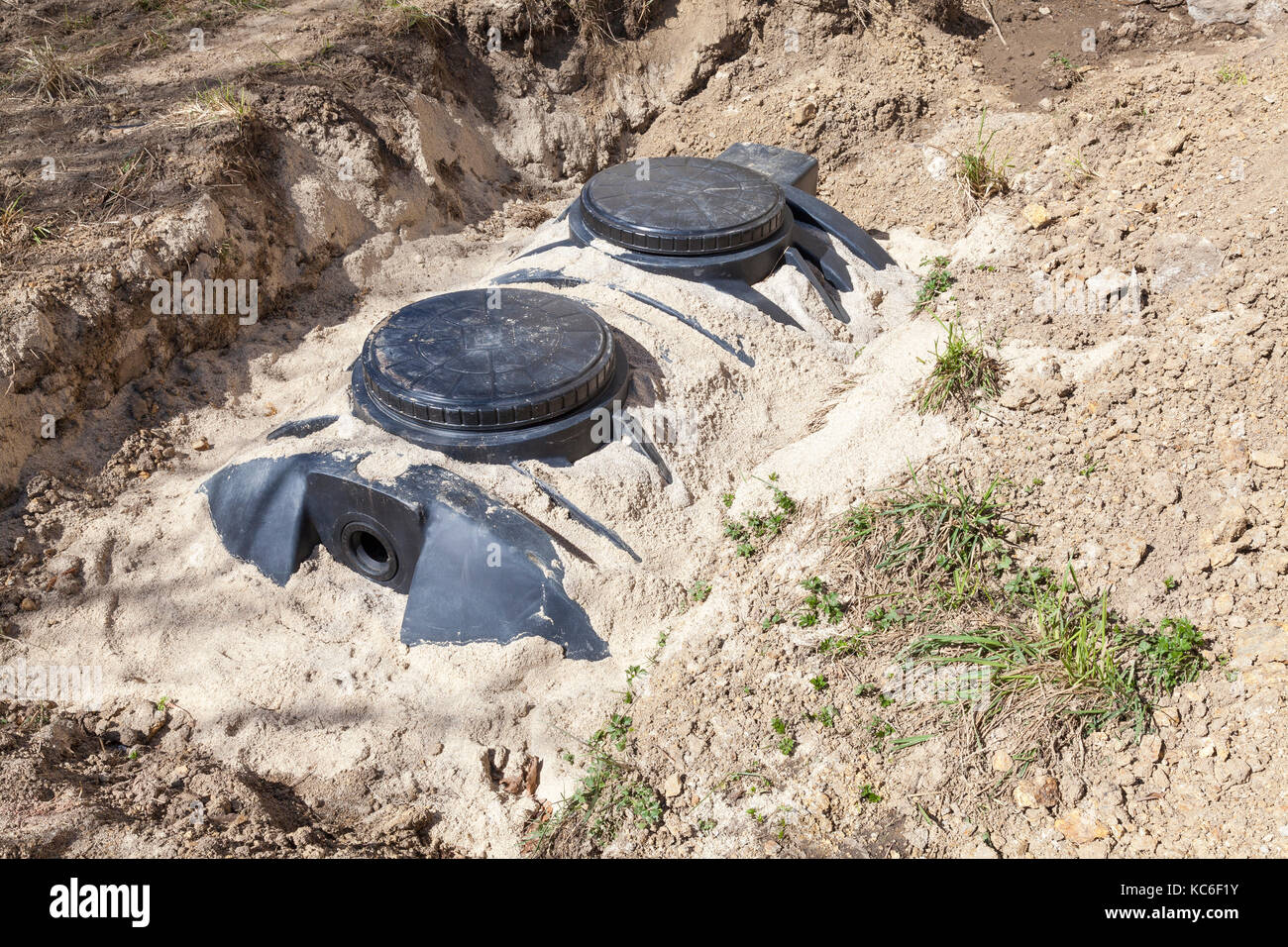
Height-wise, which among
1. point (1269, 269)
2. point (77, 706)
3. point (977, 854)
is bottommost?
point (77, 706)

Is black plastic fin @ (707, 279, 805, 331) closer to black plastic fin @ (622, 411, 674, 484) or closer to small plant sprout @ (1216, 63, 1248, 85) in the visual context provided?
black plastic fin @ (622, 411, 674, 484)

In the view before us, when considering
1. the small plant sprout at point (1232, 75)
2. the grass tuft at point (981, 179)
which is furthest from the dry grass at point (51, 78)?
the small plant sprout at point (1232, 75)

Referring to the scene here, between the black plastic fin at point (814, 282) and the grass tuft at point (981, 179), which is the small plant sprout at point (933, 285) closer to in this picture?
the black plastic fin at point (814, 282)

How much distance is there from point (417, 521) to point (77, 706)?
1644 millimetres

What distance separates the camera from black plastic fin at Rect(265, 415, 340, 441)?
14.5 ft

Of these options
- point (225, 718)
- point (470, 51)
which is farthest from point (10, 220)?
point (470, 51)

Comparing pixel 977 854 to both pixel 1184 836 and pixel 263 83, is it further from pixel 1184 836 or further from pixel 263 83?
pixel 263 83

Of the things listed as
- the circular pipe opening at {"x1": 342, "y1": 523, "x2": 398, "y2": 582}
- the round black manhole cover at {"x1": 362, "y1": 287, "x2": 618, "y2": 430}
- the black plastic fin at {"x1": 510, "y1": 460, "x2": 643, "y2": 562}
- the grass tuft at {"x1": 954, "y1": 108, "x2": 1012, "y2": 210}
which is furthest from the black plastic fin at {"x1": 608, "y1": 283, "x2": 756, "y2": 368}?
the grass tuft at {"x1": 954, "y1": 108, "x2": 1012, "y2": 210}

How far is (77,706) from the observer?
13.2 feet

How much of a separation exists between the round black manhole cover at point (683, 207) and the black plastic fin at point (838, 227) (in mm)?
366

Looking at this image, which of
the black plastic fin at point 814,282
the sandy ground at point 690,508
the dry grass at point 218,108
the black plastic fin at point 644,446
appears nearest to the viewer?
the sandy ground at point 690,508

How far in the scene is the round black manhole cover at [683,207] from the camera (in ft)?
17.7

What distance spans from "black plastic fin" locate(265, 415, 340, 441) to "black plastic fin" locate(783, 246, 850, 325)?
2.89m

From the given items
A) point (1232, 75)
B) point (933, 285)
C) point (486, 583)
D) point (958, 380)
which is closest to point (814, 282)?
point (933, 285)
